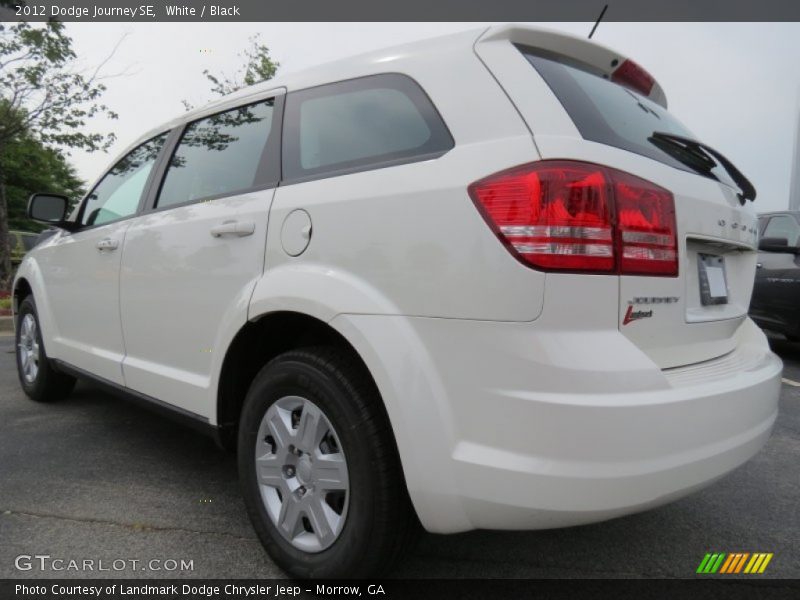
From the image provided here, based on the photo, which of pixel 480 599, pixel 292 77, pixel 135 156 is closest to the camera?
pixel 480 599

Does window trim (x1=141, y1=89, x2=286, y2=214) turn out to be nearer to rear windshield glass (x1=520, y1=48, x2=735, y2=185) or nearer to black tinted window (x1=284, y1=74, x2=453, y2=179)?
black tinted window (x1=284, y1=74, x2=453, y2=179)

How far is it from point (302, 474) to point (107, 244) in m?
1.81

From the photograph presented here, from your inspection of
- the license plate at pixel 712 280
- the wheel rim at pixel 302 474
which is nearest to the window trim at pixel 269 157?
the wheel rim at pixel 302 474

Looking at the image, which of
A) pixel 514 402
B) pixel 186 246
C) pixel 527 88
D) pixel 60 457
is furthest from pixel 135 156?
pixel 514 402

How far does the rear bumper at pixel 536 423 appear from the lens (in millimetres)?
1353

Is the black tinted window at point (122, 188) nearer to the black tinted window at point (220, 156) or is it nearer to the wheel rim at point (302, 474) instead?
the black tinted window at point (220, 156)

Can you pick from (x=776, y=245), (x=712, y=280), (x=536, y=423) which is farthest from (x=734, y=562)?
(x=776, y=245)

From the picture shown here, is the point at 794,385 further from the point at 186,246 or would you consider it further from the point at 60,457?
the point at 60,457

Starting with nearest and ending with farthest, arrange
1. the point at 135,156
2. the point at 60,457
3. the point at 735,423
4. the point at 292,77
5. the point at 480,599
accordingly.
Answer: the point at 735,423
the point at 480,599
the point at 292,77
the point at 60,457
the point at 135,156

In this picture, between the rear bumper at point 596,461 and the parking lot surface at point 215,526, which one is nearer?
the rear bumper at point 596,461

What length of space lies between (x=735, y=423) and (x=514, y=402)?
719mm

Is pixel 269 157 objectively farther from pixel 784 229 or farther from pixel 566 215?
pixel 784 229

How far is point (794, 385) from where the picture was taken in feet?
15.9

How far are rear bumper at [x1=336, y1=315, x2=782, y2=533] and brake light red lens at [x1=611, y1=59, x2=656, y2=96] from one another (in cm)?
117
